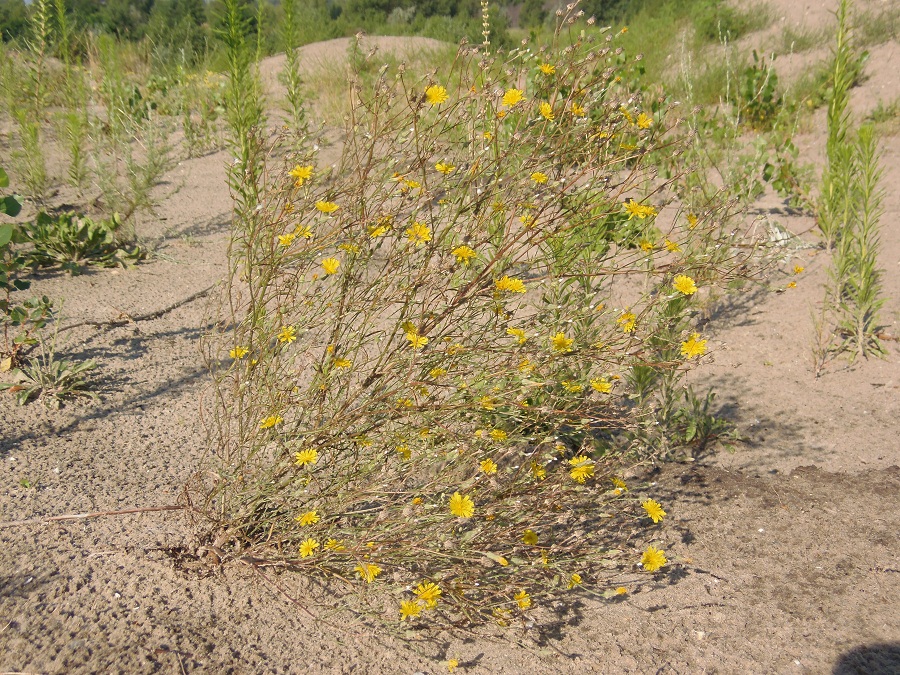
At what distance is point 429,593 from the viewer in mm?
1835

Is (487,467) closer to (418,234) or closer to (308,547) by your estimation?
(308,547)

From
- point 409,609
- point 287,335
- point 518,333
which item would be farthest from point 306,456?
point 518,333

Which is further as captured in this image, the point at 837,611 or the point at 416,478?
the point at 416,478

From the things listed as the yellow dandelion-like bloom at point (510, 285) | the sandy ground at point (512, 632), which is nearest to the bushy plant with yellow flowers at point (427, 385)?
the yellow dandelion-like bloom at point (510, 285)

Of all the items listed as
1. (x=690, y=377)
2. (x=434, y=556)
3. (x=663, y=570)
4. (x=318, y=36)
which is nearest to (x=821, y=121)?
(x=690, y=377)

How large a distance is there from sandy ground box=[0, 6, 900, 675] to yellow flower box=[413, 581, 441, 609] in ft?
0.57

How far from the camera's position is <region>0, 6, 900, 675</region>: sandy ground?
1.90 meters

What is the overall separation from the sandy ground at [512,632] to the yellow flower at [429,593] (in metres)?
0.17

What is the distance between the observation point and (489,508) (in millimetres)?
2068

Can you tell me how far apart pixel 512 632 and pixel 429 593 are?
0.34 m

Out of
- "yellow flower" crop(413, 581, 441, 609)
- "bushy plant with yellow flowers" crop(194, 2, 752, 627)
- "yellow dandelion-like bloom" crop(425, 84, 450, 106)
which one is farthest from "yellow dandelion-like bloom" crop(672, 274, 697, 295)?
"yellow flower" crop(413, 581, 441, 609)

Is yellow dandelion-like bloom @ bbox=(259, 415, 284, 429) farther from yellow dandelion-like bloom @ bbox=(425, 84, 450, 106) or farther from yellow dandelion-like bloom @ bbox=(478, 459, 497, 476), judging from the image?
yellow dandelion-like bloom @ bbox=(425, 84, 450, 106)

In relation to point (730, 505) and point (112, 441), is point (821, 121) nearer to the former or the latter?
point (730, 505)

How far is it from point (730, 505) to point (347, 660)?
146cm
